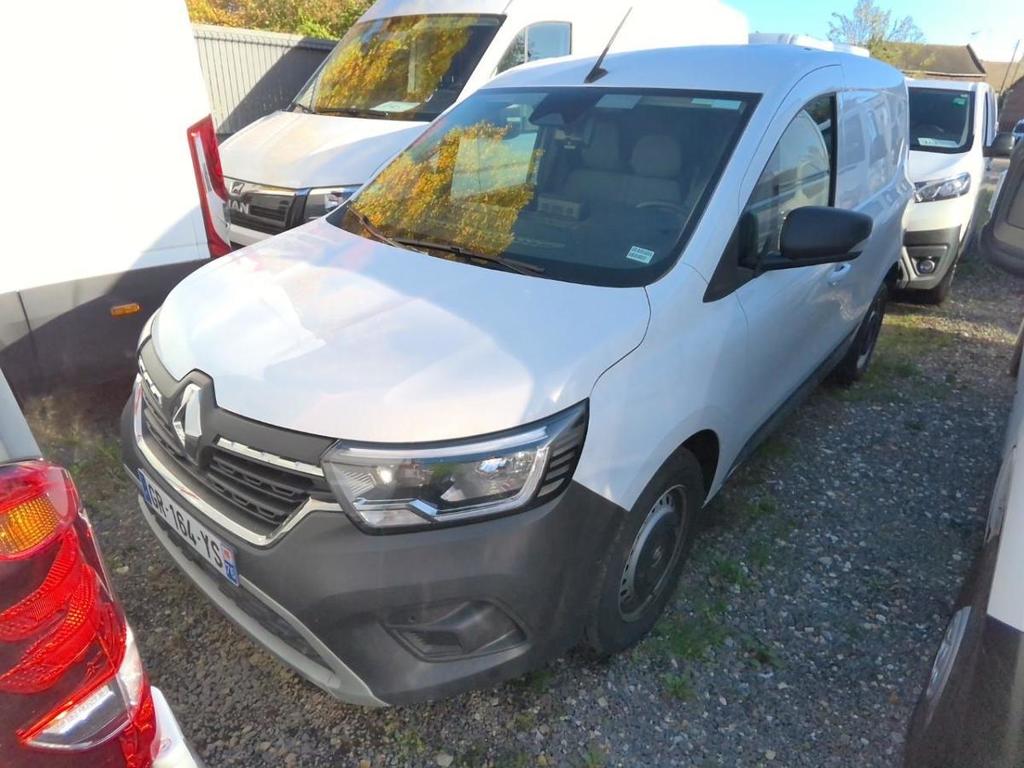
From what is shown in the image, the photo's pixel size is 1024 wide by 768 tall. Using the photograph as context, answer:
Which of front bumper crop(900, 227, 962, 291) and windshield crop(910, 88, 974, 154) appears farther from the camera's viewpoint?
windshield crop(910, 88, 974, 154)

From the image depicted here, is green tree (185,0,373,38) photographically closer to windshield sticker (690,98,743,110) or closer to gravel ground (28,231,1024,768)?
gravel ground (28,231,1024,768)

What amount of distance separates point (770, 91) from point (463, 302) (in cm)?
145

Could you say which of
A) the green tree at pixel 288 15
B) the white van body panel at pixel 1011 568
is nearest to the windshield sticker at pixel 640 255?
the white van body panel at pixel 1011 568

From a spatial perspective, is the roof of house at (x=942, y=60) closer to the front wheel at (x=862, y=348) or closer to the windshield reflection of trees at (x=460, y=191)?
the front wheel at (x=862, y=348)

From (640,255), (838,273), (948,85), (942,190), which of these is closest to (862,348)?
(838,273)

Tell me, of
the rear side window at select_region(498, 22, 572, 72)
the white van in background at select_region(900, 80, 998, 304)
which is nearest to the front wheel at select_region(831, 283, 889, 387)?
the white van in background at select_region(900, 80, 998, 304)

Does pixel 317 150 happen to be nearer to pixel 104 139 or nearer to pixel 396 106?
pixel 396 106

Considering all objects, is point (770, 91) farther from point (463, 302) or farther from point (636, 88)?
point (463, 302)

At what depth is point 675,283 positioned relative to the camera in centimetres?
227

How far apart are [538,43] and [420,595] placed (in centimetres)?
516

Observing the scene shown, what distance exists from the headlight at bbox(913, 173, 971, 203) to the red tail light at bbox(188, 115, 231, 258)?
524cm

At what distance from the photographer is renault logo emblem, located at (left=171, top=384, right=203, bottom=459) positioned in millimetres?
2025

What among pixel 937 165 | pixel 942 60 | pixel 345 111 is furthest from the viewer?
pixel 942 60

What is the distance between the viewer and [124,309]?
3.46 m
